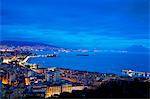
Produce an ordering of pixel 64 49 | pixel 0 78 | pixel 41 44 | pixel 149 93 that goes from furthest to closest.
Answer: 1. pixel 64 49
2. pixel 41 44
3. pixel 0 78
4. pixel 149 93

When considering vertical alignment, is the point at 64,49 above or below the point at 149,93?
above

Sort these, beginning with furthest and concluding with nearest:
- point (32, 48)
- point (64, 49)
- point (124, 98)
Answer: point (64, 49), point (32, 48), point (124, 98)

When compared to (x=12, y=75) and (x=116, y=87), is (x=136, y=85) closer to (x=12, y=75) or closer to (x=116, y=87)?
(x=116, y=87)

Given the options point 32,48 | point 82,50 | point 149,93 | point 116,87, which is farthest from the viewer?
point 82,50

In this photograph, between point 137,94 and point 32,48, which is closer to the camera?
point 137,94

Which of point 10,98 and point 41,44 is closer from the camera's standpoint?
point 10,98

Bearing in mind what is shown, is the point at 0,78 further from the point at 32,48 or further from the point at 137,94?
the point at 32,48

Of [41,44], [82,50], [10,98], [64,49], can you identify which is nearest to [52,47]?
[41,44]

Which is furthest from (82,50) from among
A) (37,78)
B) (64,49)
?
(37,78)

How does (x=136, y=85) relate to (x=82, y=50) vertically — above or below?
below
